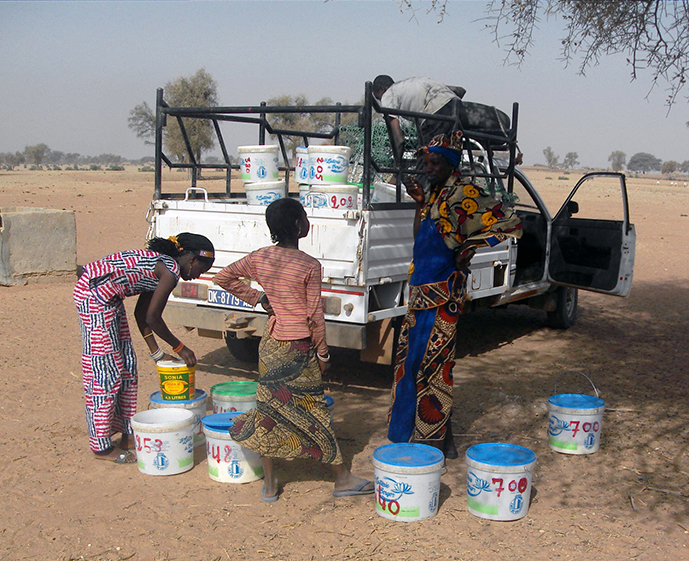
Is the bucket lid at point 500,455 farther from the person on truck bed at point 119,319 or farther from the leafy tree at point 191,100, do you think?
the leafy tree at point 191,100

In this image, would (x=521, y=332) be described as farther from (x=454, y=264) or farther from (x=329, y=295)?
(x=454, y=264)

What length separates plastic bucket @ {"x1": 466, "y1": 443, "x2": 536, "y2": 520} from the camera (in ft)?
11.7

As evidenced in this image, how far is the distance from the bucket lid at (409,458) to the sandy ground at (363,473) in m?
0.32

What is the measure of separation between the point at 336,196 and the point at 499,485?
2.42 metres

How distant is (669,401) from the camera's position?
568 cm

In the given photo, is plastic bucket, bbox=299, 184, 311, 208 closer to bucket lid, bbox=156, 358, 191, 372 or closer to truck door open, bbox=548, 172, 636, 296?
bucket lid, bbox=156, 358, 191, 372

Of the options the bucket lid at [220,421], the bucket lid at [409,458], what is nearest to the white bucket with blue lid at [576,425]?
the bucket lid at [409,458]

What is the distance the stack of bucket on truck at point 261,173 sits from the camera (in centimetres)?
556

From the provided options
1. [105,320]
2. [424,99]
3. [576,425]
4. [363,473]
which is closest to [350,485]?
[363,473]

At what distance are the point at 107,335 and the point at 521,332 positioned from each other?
17.6 feet

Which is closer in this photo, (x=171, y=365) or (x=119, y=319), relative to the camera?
(x=119, y=319)

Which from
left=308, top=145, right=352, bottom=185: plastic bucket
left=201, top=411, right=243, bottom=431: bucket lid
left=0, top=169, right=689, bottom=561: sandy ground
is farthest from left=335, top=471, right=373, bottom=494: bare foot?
left=308, top=145, right=352, bottom=185: plastic bucket

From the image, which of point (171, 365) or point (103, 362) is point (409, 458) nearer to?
point (171, 365)

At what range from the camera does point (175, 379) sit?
14.8ft
